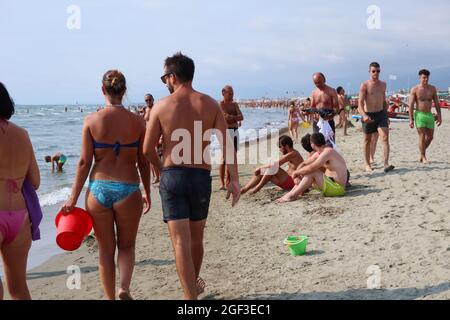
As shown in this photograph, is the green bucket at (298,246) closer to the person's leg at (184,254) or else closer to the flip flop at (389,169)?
the person's leg at (184,254)

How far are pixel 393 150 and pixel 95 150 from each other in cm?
959

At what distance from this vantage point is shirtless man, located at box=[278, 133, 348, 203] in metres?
6.83

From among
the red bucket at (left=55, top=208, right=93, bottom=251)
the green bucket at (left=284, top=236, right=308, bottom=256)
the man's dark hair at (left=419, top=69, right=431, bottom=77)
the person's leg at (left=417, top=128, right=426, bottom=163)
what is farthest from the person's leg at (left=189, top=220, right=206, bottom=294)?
the man's dark hair at (left=419, top=69, right=431, bottom=77)

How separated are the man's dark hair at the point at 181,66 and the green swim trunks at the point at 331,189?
13.3ft

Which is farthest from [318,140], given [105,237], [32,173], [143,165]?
[32,173]

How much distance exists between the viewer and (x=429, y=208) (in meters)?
5.70

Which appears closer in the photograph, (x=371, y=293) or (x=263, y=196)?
(x=371, y=293)

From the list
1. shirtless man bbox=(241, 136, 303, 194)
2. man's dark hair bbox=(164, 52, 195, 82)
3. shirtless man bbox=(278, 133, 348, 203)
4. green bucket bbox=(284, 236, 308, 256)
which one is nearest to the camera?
man's dark hair bbox=(164, 52, 195, 82)

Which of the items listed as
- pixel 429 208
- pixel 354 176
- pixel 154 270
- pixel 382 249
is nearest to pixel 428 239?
pixel 382 249

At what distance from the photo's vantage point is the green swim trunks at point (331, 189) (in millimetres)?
6988

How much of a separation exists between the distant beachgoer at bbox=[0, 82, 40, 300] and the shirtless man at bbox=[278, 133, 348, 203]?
14.9 feet

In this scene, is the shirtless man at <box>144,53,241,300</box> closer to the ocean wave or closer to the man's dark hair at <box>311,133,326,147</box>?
the man's dark hair at <box>311,133,326,147</box>

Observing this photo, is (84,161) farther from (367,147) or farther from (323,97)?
(367,147)
